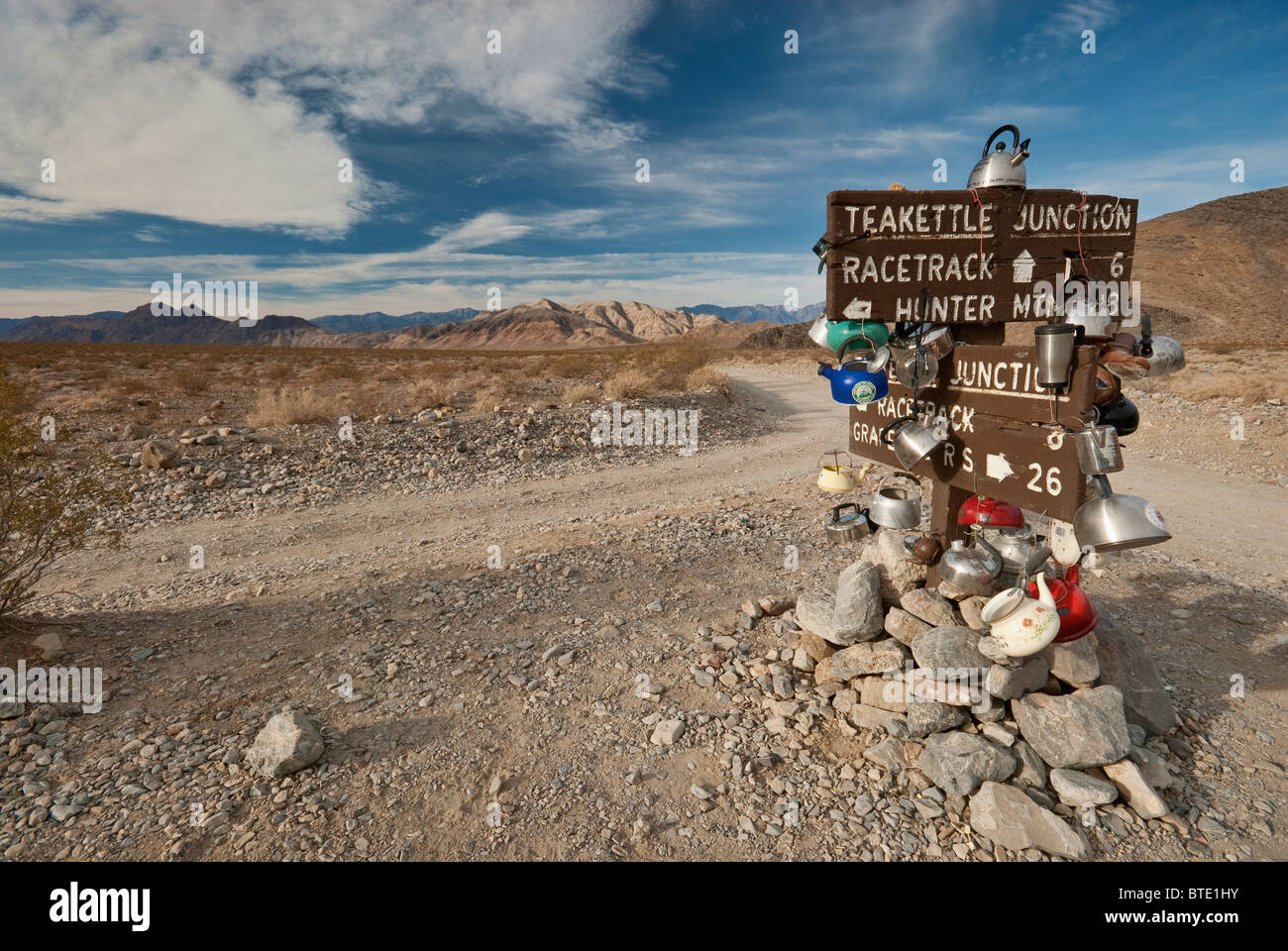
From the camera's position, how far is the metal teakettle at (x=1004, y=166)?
355cm

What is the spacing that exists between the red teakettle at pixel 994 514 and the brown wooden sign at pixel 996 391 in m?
0.51

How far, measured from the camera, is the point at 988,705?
3.48m

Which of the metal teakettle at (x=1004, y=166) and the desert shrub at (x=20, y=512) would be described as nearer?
the metal teakettle at (x=1004, y=166)

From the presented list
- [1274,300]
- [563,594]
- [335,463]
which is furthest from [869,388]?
[1274,300]

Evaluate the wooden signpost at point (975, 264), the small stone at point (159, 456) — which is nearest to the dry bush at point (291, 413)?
the small stone at point (159, 456)

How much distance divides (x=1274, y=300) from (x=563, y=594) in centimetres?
9258

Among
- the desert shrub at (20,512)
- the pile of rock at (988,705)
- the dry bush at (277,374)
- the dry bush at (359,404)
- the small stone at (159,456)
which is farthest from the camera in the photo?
the dry bush at (277,374)

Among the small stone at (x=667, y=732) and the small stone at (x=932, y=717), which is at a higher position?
the small stone at (x=932, y=717)

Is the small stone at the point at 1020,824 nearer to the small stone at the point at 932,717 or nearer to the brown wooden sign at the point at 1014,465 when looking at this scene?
the small stone at the point at 932,717

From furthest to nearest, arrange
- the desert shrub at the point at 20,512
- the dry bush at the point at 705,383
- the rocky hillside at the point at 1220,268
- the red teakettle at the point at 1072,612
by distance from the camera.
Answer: the rocky hillside at the point at 1220,268 → the dry bush at the point at 705,383 → the desert shrub at the point at 20,512 → the red teakettle at the point at 1072,612

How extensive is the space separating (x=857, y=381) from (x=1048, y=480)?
→ 1228 millimetres

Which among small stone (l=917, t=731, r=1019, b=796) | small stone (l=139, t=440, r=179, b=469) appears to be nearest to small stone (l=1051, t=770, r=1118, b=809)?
small stone (l=917, t=731, r=1019, b=796)

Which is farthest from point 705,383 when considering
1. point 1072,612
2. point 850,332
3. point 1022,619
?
point 1022,619
